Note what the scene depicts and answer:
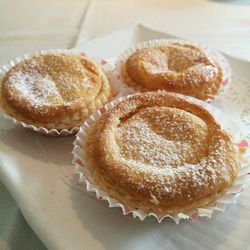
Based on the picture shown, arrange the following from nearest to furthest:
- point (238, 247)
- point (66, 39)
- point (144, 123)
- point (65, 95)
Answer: point (238, 247), point (144, 123), point (65, 95), point (66, 39)

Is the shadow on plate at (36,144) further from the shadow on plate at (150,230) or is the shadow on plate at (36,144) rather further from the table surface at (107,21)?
the table surface at (107,21)

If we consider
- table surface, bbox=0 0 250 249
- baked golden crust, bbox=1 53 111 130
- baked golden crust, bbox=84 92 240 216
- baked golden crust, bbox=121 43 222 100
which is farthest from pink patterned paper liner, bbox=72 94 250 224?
table surface, bbox=0 0 250 249

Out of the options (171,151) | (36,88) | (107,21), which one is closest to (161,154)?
(171,151)

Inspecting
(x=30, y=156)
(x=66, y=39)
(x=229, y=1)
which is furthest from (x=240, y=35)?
(x=30, y=156)

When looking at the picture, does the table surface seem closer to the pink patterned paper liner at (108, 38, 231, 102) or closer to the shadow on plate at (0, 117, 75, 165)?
the pink patterned paper liner at (108, 38, 231, 102)

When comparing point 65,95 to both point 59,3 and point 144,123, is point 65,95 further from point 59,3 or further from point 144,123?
point 59,3

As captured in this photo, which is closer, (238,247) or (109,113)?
(238,247)

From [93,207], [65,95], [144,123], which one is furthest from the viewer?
[65,95]
